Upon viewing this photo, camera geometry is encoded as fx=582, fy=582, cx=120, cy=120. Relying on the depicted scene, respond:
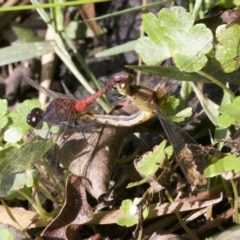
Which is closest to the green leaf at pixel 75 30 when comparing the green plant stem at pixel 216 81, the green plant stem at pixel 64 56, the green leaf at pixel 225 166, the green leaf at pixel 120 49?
the green plant stem at pixel 64 56

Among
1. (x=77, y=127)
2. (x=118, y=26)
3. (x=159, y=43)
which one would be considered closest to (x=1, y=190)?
(x=77, y=127)

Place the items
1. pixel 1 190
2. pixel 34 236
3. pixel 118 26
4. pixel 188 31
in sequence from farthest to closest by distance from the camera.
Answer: pixel 118 26
pixel 34 236
pixel 1 190
pixel 188 31

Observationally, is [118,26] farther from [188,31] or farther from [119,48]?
[188,31]

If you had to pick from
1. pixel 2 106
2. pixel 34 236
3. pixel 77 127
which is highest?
pixel 2 106

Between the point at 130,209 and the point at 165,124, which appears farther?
the point at 165,124

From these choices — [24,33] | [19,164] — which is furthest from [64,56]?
[19,164]

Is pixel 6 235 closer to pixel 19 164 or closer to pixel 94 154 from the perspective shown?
pixel 19 164
